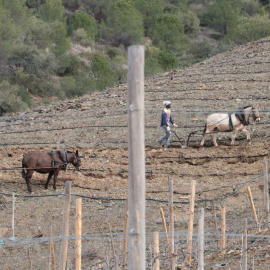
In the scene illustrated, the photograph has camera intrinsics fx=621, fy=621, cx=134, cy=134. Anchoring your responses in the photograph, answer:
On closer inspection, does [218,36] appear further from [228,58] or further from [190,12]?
[228,58]

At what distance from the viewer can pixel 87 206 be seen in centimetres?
1405

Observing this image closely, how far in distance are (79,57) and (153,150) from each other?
1283 inches

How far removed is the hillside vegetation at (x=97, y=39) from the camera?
3931 cm

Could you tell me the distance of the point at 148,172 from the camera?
1587 cm

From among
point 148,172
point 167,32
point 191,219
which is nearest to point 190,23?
point 167,32

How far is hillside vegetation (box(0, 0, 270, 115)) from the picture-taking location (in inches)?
1548

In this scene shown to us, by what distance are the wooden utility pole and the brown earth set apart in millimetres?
3240

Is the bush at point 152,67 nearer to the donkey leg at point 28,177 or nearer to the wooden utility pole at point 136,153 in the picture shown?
the donkey leg at point 28,177

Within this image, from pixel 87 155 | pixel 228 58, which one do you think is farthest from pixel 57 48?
pixel 87 155

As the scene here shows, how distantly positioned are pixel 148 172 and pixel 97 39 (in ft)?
135

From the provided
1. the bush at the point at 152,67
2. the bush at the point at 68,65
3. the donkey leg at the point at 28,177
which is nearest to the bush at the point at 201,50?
the bush at the point at 152,67

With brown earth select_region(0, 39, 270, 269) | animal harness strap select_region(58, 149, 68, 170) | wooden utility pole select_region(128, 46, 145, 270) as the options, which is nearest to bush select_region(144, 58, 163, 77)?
brown earth select_region(0, 39, 270, 269)

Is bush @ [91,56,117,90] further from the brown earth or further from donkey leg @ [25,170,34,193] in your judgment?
donkey leg @ [25,170,34,193]

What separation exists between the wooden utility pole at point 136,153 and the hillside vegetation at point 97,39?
28.2m
